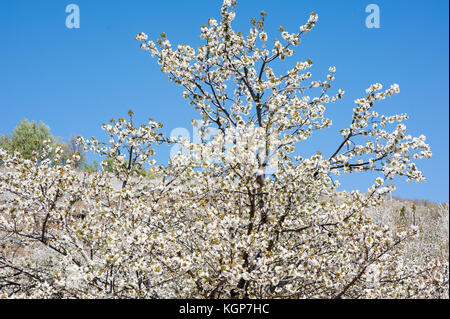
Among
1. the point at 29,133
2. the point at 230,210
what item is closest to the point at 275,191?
the point at 230,210

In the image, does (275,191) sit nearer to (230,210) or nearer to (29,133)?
(230,210)

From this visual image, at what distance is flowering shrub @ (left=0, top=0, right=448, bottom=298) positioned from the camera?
531 centimetres

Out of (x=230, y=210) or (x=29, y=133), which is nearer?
(x=230, y=210)

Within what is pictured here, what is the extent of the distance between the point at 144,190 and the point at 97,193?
3.07ft

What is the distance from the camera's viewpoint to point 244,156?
522 centimetres

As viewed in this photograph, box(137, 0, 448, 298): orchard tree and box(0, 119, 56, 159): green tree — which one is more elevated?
box(0, 119, 56, 159): green tree

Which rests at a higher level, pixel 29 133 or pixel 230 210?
pixel 29 133

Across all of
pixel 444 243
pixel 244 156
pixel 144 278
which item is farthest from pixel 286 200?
pixel 444 243

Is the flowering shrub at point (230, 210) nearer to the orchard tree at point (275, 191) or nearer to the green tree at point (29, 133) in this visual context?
the orchard tree at point (275, 191)

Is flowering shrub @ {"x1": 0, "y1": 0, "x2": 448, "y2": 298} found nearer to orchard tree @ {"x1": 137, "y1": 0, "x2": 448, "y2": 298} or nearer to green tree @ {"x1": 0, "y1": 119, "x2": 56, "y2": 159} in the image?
orchard tree @ {"x1": 137, "y1": 0, "x2": 448, "y2": 298}

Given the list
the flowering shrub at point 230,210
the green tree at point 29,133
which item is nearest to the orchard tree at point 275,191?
the flowering shrub at point 230,210

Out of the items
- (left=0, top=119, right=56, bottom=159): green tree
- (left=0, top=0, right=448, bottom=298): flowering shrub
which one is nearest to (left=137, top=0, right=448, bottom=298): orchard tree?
(left=0, top=0, right=448, bottom=298): flowering shrub

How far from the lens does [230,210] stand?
6.91 meters
